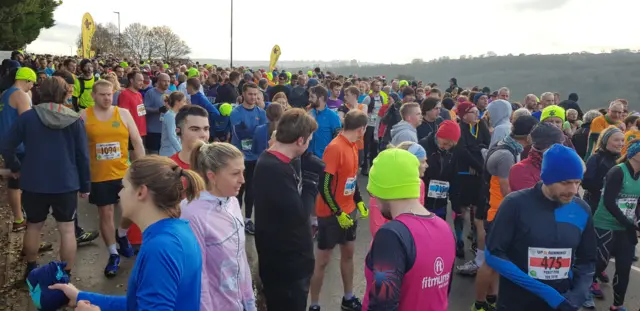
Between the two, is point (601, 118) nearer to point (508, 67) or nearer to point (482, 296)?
point (482, 296)

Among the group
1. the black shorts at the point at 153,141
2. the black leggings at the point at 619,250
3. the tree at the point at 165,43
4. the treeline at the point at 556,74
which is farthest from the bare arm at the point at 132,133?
the tree at the point at 165,43

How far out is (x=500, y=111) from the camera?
582cm

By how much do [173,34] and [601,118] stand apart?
75713mm

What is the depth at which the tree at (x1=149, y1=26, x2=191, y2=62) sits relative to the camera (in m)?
72.9

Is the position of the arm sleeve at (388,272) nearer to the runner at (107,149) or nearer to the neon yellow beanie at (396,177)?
the neon yellow beanie at (396,177)

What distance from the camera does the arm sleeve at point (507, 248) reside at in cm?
260

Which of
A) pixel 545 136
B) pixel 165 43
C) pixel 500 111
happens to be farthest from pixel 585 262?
pixel 165 43

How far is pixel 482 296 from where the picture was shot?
413 centimetres

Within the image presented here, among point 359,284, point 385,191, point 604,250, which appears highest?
point 385,191

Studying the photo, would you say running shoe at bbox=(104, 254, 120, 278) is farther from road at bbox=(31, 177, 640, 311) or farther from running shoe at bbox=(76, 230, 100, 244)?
running shoe at bbox=(76, 230, 100, 244)

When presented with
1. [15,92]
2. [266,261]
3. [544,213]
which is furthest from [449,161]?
[15,92]

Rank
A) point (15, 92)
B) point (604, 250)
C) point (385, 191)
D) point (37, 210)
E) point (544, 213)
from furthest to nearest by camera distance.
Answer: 1. point (15, 92)
2. point (604, 250)
3. point (37, 210)
4. point (544, 213)
5. point (385, 191)

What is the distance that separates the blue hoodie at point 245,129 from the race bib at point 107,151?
173 cm

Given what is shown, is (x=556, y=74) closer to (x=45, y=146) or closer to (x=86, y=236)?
(x=86, y=236)
